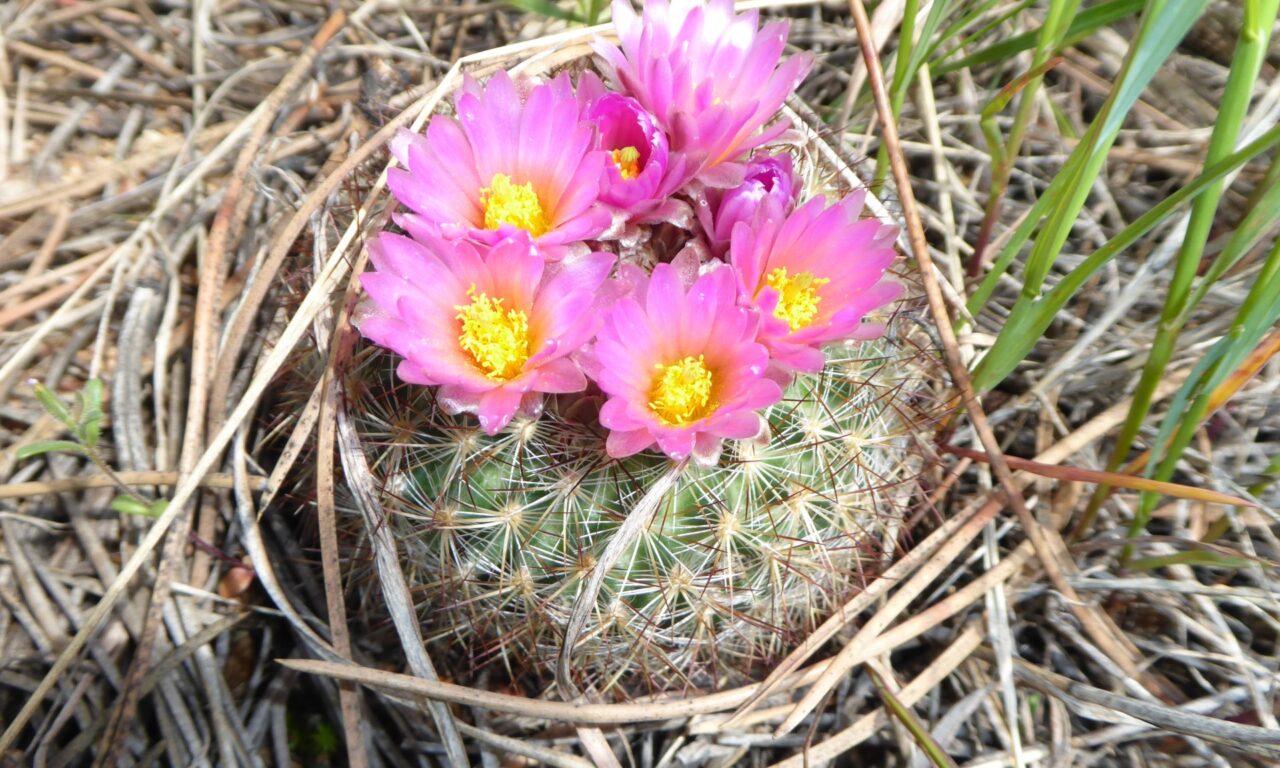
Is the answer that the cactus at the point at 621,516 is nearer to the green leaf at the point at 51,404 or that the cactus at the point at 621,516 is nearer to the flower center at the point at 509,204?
the flower center at the point at 509,204

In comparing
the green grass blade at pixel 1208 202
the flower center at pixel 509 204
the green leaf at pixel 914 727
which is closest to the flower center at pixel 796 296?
the flower center at pixel 509 204

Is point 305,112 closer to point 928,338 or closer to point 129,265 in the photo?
point 129,265

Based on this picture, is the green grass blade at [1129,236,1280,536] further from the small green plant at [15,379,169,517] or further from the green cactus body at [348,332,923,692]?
the small green plant at [15,379,169,517]

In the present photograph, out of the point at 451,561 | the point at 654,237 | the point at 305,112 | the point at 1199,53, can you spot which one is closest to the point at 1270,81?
the point at 1199,53

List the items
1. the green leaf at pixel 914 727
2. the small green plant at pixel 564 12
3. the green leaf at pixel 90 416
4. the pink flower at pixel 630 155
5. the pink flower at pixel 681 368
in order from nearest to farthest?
the pink flower at pixel 681 368
the pink flower at pixel 630 155
the green leaf at pixel 914 727
the green leaf at pixel 90 416
the small green plant at pixel 564 12

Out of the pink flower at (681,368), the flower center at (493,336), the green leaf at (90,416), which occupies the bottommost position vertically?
the green leaf at (90,416)

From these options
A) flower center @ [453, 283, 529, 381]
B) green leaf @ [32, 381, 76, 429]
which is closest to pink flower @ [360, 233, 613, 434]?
flower center @ [453, 283, 529, 381]
